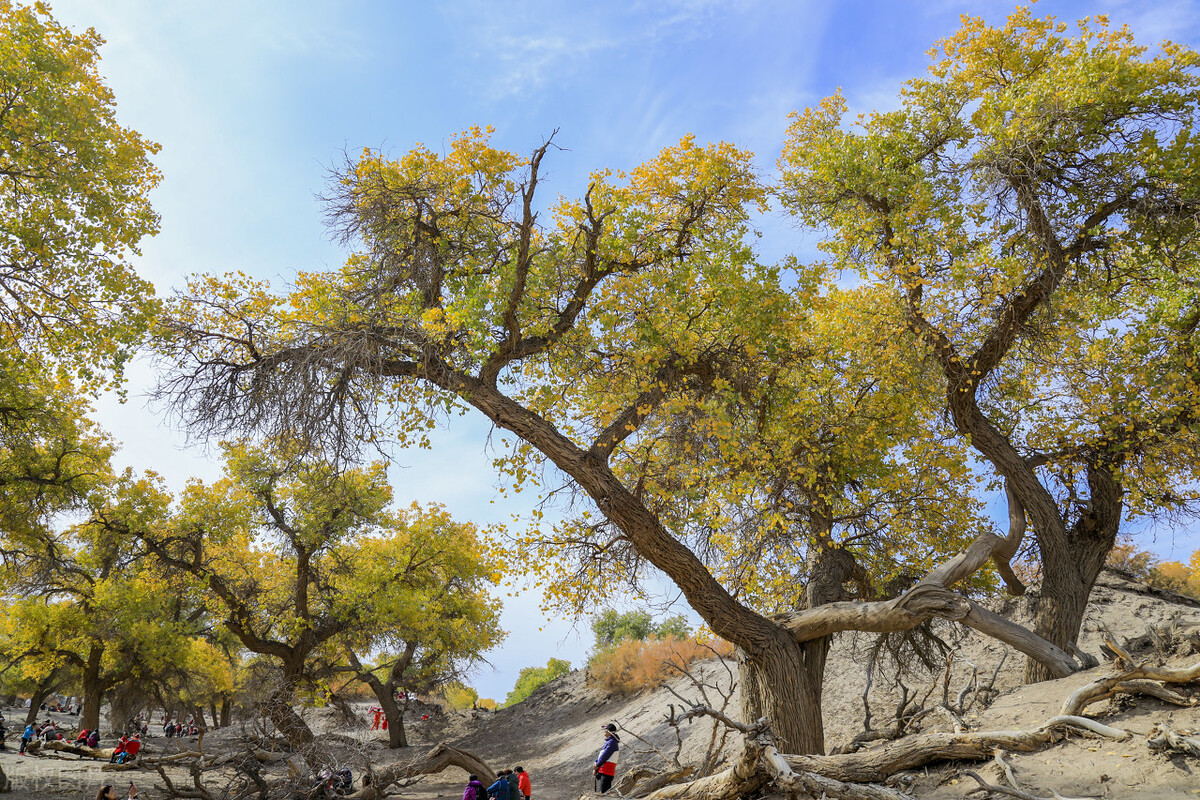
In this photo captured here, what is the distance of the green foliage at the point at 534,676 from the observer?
44.7m

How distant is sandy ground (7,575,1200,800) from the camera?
5754mm

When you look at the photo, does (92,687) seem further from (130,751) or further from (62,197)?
(62,197)

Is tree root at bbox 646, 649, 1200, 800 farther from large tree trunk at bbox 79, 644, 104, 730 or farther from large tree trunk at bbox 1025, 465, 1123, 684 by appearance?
large tree trunk at bbox 79, 644, 104, 730

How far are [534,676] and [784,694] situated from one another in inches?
1624

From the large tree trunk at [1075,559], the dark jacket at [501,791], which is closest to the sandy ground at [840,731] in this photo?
the large tree trunk at [1075,559]

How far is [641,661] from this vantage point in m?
26.9

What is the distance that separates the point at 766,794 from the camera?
6820mm

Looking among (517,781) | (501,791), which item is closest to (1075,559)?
(517,781)

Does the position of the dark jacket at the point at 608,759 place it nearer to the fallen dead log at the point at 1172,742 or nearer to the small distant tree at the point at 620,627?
the fallen dead log at the point at 1172,742

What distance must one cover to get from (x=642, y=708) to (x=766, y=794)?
60.9 feet

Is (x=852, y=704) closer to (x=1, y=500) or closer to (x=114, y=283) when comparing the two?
(x=114, y=283)

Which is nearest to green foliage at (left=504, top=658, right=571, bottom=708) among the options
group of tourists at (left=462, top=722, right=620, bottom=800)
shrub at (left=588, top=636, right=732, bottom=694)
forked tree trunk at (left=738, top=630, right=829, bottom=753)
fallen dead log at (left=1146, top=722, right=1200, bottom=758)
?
shrub at (left=588, top=636, right=732, bottom=694)

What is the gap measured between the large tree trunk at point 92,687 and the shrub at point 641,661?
18.6m

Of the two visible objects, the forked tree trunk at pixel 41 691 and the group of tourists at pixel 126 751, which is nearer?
the group of tourists at pixel 126 751
